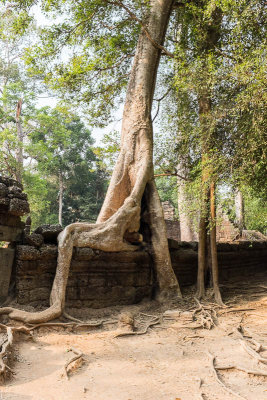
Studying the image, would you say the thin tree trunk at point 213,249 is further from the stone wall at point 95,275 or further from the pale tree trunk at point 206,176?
the stone wall at point 95,275

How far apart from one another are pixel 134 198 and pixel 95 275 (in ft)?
4.77

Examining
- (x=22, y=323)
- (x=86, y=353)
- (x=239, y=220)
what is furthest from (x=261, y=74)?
→ (x=239, y=220)

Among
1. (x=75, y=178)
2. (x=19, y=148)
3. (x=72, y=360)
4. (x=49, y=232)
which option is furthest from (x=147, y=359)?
(x=75, y=178)

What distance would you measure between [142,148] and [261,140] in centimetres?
230

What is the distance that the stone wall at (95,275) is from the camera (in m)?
4.39

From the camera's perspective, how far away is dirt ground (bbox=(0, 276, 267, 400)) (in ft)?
7.77

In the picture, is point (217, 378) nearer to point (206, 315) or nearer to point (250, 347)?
point (250, 347)

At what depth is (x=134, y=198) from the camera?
557cm

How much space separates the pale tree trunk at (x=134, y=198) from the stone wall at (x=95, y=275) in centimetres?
18

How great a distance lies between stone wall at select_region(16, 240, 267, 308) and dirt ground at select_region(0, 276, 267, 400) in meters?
0.26

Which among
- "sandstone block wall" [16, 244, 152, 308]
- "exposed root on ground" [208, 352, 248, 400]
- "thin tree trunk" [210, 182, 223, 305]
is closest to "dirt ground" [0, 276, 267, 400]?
"exposed root on ground" [208, 352, 248, 400]

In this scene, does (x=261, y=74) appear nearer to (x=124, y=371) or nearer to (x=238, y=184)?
(x=238, y=184)

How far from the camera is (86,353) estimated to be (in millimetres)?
3160

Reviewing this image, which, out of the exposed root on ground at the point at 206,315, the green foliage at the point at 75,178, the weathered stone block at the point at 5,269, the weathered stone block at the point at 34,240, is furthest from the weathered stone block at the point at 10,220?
the green foliage at the point at 75,178
